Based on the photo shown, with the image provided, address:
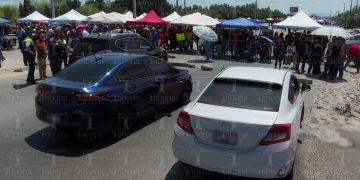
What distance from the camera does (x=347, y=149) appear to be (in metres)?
6.85

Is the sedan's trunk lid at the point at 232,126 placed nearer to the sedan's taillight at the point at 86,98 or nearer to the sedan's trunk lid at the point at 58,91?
the sedan's taillight at the point at 86,98

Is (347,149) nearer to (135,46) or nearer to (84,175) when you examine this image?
(84,175)

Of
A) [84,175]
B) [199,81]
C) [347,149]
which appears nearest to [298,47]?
[199,81]

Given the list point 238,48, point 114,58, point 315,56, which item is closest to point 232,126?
point 114,58

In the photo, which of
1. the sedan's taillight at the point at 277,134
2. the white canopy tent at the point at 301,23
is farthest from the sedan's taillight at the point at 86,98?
the white canopy tent at the point at 301,23

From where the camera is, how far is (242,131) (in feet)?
15.0

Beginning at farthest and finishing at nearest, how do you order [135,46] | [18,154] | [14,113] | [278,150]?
[135,46] < [14,113] < [18,154] < [278,150]

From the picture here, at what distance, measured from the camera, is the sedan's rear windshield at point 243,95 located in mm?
5051

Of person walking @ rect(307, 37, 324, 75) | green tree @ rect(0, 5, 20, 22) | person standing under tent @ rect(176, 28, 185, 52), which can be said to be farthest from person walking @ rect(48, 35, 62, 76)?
green tree @ rect(0, 5, 20, 22)

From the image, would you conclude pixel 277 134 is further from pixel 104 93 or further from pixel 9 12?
pixel 9 12

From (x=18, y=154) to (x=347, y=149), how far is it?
232 inches

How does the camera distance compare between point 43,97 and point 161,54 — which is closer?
point 43,97

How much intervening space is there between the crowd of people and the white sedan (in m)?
7.79

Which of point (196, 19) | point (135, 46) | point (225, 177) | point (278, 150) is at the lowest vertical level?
point (225, 177)
